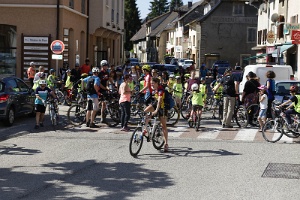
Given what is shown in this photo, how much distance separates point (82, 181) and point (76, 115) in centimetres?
818

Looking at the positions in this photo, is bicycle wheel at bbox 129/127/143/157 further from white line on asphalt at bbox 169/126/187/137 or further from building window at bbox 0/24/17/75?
building window at bbox 0/24/17/75

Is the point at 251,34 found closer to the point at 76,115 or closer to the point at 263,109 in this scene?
the point at 76,115

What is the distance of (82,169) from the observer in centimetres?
1030

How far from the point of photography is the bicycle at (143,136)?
1164 cm

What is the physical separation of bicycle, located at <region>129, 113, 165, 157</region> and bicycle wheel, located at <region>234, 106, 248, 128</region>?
5215 mm

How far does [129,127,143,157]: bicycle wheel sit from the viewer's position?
38.0 ft

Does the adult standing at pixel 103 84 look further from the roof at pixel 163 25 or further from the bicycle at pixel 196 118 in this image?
the roof at pixel 163 25

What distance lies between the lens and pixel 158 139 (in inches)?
492

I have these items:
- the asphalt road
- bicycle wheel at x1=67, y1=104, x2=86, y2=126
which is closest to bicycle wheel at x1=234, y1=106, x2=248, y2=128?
the asphalt road

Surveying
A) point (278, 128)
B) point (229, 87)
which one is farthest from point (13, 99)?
point (278, 128)

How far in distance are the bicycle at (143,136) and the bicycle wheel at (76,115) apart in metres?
5.27

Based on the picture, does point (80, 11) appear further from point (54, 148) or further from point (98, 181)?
point (98, 181)

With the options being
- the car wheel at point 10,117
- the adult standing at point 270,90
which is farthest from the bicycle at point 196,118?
the car wheel at point 10,117

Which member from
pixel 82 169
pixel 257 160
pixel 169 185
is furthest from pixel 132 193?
pixel 257 160
